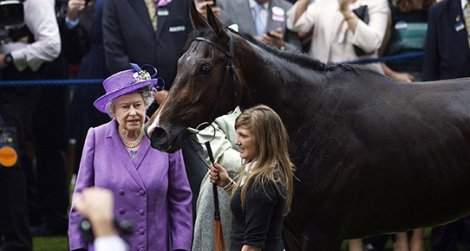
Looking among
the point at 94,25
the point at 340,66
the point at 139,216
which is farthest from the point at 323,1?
the point at 139,216

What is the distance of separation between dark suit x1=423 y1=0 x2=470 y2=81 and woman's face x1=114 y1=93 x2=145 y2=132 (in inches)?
164

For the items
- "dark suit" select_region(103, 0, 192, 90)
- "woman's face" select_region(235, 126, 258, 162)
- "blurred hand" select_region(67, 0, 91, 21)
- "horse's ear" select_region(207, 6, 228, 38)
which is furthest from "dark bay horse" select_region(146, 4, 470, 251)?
"blurred hand" select_region(67, 0, 91, 21)

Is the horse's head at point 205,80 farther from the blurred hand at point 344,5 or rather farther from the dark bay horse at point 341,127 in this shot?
the blurred hand at point 344,5

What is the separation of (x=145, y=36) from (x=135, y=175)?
3248 millimetres

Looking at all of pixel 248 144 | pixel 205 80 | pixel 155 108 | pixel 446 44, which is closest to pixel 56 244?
pixel 155 108

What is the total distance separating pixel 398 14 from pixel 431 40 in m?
0.74

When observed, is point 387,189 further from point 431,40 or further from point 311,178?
point 431,40

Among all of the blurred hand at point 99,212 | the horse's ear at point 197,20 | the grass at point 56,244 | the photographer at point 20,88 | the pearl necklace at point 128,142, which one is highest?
the blurred hand at point 99,212

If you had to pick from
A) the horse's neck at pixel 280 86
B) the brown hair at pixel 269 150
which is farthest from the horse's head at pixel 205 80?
the brown hair at pixel 269 150

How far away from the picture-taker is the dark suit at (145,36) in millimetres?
10195

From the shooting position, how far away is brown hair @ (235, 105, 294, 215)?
6844mm

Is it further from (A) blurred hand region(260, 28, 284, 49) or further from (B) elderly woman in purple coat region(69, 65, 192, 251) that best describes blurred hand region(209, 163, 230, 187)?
(A) blurred hand region(260, 28, 284, 49)

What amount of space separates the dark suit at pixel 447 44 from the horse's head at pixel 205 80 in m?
3.22

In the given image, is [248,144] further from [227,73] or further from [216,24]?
[216,24]
